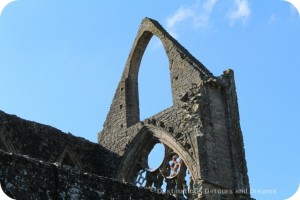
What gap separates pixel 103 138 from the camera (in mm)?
13195

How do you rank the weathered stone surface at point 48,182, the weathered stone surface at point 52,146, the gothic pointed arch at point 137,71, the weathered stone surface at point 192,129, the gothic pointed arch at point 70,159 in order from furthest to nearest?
the gothic pointed arch at point 70,159
the gothic pointed arch at point 137,71
the weathered stone surface at point 52,146
the weathered stone surface at point 192,129
the weathered stone surface at point 48,182

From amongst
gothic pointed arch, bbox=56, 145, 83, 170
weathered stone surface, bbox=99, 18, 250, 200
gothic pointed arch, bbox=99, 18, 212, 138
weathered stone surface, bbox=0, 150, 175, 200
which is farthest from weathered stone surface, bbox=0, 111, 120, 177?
weathered stone surface, bbox=0, 150, 175, 200

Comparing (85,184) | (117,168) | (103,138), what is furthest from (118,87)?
(85,184)

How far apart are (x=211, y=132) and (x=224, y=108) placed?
81 centimetres

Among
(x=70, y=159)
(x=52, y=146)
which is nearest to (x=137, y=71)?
(x=70, y=159)

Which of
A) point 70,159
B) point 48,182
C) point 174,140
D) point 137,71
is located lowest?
point 48,182

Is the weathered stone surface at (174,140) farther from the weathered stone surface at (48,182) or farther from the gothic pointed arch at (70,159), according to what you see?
the weathered stone surface at (48,182)

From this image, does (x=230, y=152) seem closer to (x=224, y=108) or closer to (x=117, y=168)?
(x=224, y=108)

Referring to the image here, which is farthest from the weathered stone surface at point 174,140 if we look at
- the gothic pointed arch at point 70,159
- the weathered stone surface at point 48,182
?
the weathered stone surface at point 48,182

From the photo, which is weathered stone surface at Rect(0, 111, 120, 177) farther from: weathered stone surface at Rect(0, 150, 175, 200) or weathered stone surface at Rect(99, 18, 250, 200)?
weathered stone surface at Rect(0, 150, 175, 200)

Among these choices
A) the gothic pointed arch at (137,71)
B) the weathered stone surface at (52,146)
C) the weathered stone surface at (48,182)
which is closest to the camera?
the weathered stone surface at (48,182)

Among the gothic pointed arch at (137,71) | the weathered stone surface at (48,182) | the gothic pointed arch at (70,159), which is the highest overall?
the gothic pointed arch at (137,71)

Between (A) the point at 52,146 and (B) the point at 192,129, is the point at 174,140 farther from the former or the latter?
(A) the point at 52,146

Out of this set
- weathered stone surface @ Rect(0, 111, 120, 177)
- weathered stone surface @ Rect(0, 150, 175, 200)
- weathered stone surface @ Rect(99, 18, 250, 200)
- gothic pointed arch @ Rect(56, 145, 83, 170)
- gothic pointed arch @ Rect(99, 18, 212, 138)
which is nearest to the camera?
weathered stone surface @ Rect(0, 150, 175, 200)
